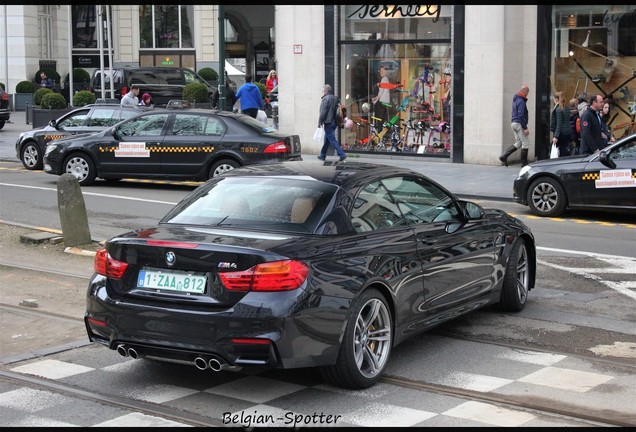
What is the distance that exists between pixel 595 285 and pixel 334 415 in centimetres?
524

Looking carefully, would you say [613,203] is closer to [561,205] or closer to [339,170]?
[561,205]

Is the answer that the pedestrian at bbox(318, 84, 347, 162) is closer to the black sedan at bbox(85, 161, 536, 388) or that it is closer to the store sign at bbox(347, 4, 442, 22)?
the store sign at bbox(347, 4, 442, 22)

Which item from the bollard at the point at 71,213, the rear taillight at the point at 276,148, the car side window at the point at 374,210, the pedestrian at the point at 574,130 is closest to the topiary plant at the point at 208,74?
the pedestrian at the point at 574,130

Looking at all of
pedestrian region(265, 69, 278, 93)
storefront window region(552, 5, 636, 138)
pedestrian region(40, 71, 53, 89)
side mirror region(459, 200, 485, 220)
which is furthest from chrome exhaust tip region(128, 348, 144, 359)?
pedestrian region(40, 71, 53, 89)

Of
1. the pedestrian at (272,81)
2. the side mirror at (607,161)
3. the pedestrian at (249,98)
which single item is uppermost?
the pedestrian at (272,81)

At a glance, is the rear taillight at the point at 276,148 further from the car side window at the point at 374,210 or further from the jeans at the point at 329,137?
the car side window at the point at 374,210

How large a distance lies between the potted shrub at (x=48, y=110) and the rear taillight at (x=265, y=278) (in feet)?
85.1

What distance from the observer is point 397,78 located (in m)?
25.3

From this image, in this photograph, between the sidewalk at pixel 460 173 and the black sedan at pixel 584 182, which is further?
the sidewalk at pixel 460 173

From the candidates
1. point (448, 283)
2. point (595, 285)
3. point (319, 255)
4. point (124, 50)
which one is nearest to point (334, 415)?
point (319, 255)

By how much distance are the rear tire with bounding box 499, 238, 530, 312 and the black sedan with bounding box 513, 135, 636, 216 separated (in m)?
6.53

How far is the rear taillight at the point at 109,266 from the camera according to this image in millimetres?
6715

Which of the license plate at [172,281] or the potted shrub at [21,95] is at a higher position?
the potted shrub at [21,95]

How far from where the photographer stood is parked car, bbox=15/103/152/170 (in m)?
21.2
